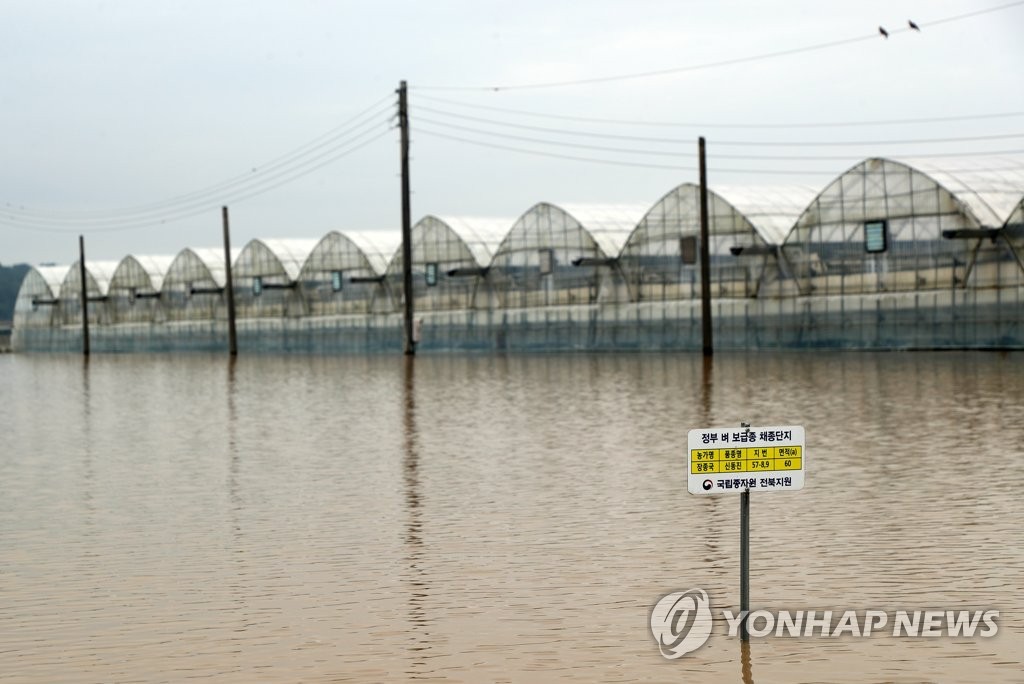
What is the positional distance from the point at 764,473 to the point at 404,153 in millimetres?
61666

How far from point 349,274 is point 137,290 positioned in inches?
1152

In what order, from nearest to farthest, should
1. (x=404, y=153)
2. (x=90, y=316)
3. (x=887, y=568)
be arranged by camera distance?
(x=887, y=568), (x=404, y=153), (x=90, y=316)

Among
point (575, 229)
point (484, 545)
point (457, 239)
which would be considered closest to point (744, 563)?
point (484, 545)

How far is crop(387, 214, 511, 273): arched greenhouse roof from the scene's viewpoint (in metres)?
84.8

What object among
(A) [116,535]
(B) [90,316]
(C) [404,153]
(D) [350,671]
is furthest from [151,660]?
(B) [90,316]

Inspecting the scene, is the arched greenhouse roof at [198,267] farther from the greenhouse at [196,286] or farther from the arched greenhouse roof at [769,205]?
the arched greenhouse roof at [769,205]

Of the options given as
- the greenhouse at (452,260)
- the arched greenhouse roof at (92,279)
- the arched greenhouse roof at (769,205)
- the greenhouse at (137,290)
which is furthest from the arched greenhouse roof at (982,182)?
the arched greenhouse roof at (92,279)

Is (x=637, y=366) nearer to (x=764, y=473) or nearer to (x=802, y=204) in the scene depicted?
(x=802, y=204)

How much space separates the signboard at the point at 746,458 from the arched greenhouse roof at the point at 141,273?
10756cm

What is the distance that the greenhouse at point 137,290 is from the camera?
11456 centimetres

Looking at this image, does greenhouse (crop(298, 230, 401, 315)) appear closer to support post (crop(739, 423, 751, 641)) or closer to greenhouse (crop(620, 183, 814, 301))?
greenhouse (crop(620, 183, 814, 301))

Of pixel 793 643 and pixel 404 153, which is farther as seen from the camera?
pixel 404 153

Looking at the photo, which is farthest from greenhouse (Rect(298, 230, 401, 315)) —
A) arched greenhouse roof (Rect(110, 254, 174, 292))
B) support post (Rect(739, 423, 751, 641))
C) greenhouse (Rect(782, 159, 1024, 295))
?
support post (Rect(739, 423, 751, 641))

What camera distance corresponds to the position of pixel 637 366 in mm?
54719
